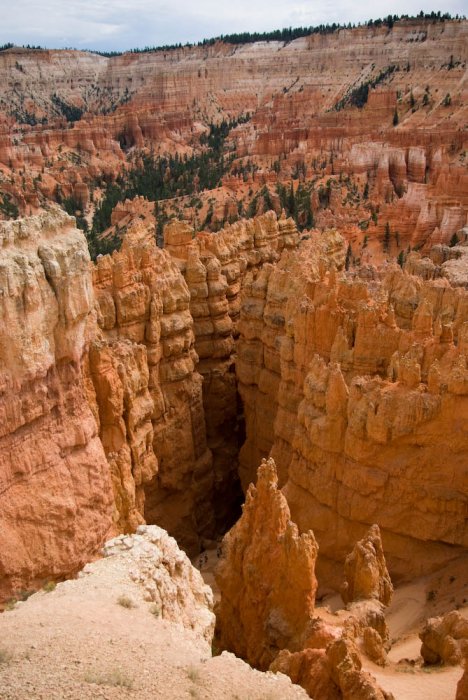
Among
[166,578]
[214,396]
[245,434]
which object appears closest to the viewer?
[166,578]

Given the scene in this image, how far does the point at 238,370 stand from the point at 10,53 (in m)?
127

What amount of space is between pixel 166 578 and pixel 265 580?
9.83 feet

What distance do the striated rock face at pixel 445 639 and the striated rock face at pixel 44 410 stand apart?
15.7 feet

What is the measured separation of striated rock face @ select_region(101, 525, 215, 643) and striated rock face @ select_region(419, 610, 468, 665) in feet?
9.98

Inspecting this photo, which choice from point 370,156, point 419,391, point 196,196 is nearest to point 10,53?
point 196,196

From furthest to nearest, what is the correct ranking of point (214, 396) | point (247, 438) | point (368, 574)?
1. point (214, 396)
2. point (247, 438)
3. point (368, 574)

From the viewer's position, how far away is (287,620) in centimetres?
1038

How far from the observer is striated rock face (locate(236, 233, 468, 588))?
1229 centimetres

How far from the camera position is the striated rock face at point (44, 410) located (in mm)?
8625

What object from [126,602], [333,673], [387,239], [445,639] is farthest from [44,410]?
[387,239]

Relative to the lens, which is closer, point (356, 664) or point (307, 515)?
point (356, 664)

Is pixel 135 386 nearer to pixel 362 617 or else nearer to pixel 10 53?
pixel 362 617

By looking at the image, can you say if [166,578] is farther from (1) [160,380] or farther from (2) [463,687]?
(1) [160,380]

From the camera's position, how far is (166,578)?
830cm
